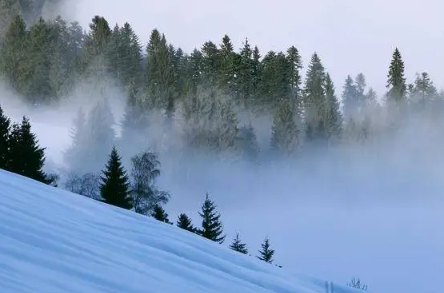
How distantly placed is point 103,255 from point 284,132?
85.5 meters

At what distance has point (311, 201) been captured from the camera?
98312mm

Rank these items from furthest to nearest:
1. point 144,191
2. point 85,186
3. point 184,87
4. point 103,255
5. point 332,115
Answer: point 332,115 < point 184,87 < point 85,186 < point 144,191 < point 103,255

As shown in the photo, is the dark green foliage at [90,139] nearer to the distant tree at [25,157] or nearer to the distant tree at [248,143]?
the distant tree at [248,143]

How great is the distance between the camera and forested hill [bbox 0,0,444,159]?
8381cm

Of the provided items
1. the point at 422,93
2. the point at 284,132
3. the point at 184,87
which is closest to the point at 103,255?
the point at 184,87

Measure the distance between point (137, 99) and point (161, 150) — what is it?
21.3 ft

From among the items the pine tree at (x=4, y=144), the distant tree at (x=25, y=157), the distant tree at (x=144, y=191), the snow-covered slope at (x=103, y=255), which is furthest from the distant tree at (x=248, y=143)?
the snow-covered slope at (x=103, y=255)

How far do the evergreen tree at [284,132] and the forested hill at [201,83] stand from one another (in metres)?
0.12

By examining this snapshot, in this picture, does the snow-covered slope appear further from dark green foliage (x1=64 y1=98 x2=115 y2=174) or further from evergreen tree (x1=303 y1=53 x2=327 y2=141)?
evergreen tree (x1=303 y1=53 x2=327 y2=141)

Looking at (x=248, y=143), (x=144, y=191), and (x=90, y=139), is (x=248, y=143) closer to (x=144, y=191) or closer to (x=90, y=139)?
(x=90, y=139)

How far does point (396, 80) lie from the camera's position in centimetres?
10106

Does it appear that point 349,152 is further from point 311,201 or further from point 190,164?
point 190,164

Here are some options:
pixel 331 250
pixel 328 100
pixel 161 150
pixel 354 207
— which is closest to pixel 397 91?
pixel 328 100

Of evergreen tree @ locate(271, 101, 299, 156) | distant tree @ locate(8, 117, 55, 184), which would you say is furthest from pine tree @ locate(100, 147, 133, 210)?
evergreen tree @ locate(271, 101, 299, 156)
